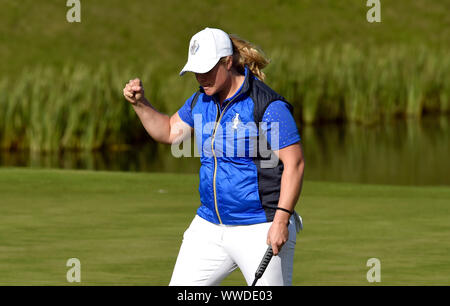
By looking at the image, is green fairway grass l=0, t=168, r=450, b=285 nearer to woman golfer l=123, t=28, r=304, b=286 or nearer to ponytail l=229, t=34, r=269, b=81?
woman golfer l=123, t=28, r=304, b=286

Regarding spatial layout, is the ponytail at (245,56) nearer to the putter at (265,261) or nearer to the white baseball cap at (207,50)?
the white baseball cap at (207,50)

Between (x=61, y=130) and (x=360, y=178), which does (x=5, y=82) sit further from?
(x=360, y=178)

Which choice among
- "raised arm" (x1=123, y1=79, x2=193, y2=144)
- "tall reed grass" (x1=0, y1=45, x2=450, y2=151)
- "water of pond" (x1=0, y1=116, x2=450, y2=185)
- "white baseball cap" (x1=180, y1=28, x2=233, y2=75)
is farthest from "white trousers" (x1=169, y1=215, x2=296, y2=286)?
"tall reed grass" (x1=0, y1=45, x2=450, y2=151)

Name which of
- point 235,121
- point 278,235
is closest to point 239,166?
point 235,121

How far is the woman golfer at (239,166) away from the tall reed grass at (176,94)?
1454 cm

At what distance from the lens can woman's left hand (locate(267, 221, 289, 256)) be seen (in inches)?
171

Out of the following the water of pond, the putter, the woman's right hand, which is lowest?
the water of pond

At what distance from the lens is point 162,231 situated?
8.04 meters

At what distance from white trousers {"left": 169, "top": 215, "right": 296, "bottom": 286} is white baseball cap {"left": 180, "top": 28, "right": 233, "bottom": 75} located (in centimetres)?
71

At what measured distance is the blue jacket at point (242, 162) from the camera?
441 centimetres

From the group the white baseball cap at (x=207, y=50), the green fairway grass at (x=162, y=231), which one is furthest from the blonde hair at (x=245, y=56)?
the green fairway grass at (x=162, y=231)

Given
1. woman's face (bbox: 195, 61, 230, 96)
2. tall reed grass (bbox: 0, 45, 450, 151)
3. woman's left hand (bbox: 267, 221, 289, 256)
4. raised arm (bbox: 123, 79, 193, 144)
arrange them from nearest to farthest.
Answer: woman's left hand (bbox: 267, 221, 289, 256)
woman's face (bbox: 195, 61, 230, 96)
raised arm (bbox: 123, 79, 193, 144)
tall reed grass (bbox: 0, 45, 450, 151)

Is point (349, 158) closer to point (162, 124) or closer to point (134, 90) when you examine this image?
point (162, 124)

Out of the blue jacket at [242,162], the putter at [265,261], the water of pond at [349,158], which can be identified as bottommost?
the water of pond at [349,158]
